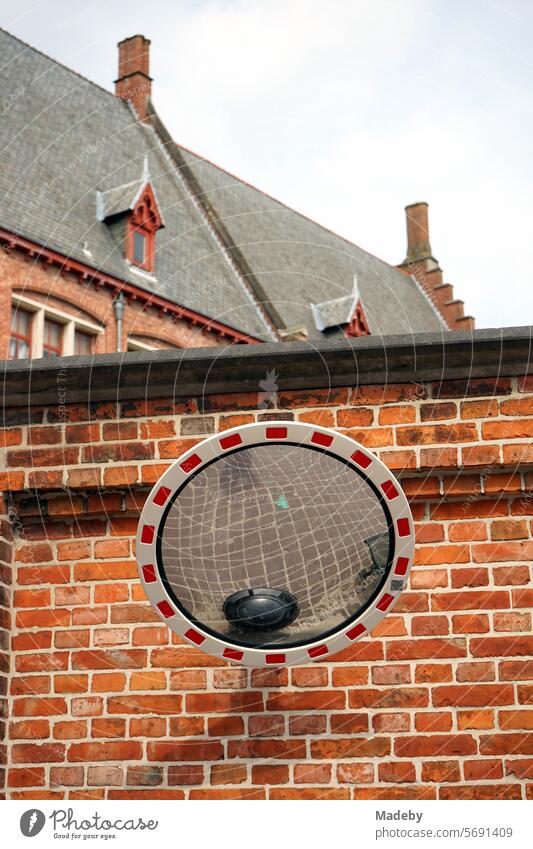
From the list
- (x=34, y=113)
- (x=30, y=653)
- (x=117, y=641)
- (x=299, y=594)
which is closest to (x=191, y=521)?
(x=299, y=594)

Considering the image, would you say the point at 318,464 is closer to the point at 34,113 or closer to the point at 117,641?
the point at 117,641

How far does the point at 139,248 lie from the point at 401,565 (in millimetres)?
23221

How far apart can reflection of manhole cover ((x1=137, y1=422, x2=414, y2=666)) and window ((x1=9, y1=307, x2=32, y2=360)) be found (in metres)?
18.9

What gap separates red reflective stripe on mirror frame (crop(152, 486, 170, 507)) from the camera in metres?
3.28

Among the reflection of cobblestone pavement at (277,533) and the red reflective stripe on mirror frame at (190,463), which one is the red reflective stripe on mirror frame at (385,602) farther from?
the red reflective stripe on mirror frame at (190,463)

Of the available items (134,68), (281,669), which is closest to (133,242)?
(134,68)

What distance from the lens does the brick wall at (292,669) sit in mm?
Result: 3652

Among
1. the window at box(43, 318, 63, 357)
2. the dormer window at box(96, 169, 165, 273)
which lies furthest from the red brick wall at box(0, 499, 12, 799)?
the dormer window at box(96, 169, 165, 273)

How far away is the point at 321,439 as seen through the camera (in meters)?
3.24

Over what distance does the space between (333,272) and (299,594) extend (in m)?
29.0

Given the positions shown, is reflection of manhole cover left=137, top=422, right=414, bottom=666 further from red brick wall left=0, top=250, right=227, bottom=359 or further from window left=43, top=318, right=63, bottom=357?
window left=43, top=318, right=63, bottom=357

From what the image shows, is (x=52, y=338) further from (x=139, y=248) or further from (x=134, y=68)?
(x=134, y=68)

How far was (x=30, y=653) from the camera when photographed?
3947 millimetres
